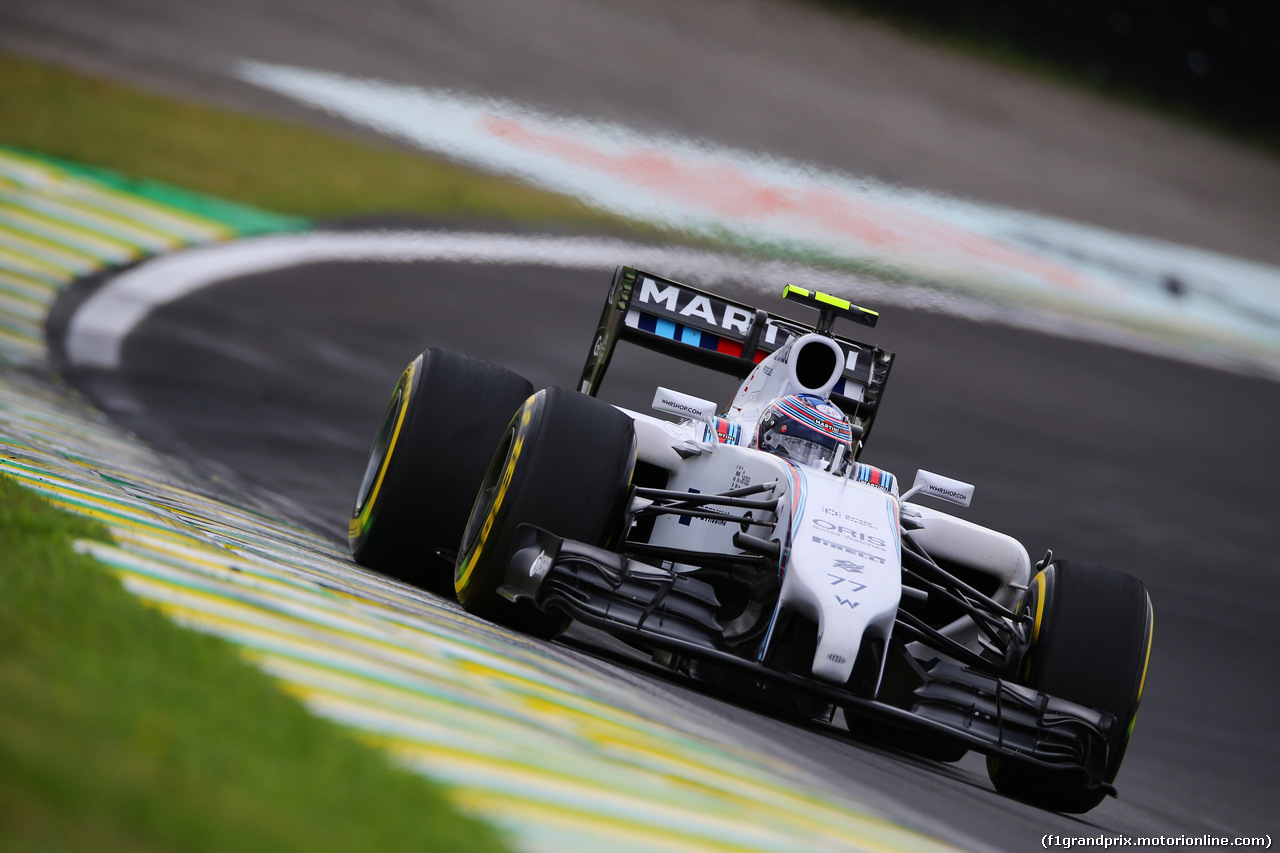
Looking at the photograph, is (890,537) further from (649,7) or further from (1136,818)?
(649,7)

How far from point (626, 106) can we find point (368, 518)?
1389 centimetres

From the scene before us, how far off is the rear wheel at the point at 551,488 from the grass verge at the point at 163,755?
2398mm

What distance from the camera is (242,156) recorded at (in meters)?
17.6

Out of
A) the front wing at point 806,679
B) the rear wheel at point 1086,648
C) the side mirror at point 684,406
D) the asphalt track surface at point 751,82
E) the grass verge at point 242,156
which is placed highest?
the asphalt track surface at point 751,82

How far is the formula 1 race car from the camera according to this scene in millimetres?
5492

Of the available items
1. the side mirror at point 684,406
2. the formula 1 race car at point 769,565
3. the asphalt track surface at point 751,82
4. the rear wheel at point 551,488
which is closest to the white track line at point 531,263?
the asphalt track surface at point 751,82

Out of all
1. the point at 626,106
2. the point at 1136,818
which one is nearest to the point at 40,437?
the point at 1136,818

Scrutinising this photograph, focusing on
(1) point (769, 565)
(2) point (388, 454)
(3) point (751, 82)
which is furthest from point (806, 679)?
(3) point (751, 82)

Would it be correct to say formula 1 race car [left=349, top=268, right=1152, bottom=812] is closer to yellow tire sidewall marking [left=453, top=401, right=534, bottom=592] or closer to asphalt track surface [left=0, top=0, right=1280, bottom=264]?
yellow tire sidewall marking [left=453, top=401, right=534, bottom=592]

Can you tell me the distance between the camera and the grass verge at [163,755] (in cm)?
214

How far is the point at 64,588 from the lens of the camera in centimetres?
354

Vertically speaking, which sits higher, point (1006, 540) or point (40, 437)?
point (1006, 540)

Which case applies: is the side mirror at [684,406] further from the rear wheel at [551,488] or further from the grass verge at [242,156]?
the grass verge at [242,156]

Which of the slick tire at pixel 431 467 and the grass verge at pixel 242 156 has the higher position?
the grass verge at pixel 242 156
